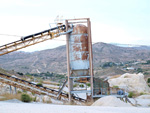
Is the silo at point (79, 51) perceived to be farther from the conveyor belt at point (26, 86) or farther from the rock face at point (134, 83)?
the rock face at point (134, 83)

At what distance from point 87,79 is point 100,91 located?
1.65 metres

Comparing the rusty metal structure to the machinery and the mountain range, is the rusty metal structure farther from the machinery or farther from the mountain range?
the mountain range

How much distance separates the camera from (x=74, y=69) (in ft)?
79.6

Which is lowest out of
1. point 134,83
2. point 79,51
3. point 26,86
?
point 26,86

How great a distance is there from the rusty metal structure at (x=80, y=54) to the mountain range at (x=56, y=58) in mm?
Answer: 75873

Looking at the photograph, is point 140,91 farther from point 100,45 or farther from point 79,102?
point 100,45

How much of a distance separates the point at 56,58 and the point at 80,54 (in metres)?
94.1

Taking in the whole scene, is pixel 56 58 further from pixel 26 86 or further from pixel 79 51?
pixel 79 51

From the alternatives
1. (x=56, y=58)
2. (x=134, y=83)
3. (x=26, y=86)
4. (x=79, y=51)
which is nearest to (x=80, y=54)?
(x=79, y=51)

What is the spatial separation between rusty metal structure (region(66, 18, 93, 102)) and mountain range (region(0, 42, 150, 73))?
75873 mm

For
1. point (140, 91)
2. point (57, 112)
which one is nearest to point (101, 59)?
point (140, 91)

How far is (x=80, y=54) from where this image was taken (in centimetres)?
2403

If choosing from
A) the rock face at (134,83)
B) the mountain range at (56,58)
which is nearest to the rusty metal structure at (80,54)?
the rock face at (134,83)

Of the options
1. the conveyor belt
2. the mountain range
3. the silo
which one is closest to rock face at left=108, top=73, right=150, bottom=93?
the conveyor belt
